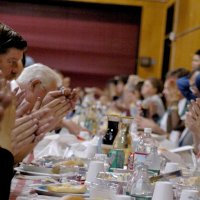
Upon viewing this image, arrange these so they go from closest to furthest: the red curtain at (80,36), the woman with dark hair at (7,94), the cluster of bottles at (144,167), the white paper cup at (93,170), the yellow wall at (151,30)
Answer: the woman with dark hair at (7,94) < the cluster of bottles at (144,167) < the white paper cup at (93,170) < the yellow wall at (151,30) < the red curtain at (80,36)

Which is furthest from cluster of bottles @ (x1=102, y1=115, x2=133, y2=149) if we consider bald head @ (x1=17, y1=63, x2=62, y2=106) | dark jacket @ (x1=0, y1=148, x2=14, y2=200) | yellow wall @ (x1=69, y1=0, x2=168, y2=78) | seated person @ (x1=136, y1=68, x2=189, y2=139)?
yellow wall @ (x1=69, y1=0, x2=168, y2=78)

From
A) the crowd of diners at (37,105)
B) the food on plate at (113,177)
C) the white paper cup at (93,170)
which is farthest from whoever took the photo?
the white paper cup at (93,170)

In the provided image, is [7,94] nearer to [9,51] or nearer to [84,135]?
[9,51]

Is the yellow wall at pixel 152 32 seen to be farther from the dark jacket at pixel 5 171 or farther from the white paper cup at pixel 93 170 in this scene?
the dark jacket at pixel 5 171

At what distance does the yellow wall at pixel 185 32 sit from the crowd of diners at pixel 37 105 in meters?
0.74

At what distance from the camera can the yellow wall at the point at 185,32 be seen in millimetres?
8503

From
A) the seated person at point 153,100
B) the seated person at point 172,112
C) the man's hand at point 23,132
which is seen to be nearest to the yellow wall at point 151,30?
the seated person at point 153,100

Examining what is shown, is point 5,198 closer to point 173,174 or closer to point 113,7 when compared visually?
point 173,174

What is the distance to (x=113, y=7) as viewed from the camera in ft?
39.4

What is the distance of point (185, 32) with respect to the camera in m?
9.30

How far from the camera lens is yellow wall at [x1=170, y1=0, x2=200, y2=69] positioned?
8.50 meters

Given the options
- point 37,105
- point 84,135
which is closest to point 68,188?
point 37,105

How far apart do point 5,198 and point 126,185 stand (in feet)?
1.84

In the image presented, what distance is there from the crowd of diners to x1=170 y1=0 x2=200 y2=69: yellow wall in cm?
74
